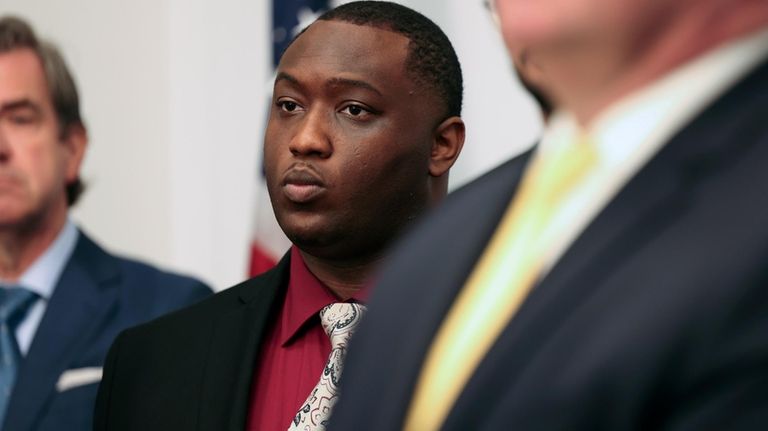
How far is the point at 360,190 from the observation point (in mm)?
1508

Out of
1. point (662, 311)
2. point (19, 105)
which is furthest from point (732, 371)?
point (19, 105)

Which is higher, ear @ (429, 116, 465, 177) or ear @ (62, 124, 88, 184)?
ear @ (429, 116, 465, 177)

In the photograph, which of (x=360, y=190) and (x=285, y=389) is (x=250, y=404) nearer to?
(x=285, y=389)

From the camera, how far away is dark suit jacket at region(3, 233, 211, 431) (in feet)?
7.22

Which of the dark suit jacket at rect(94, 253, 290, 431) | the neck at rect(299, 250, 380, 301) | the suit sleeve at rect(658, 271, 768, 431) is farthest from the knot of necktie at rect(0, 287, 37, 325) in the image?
the suit sleeve at rect(658, 271, 768, 431)

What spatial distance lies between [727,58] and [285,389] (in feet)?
3.31

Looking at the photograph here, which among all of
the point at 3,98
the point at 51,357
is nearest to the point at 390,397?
the point at 51,357

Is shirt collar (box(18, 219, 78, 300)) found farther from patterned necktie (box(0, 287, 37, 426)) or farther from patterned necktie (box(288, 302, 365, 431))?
patterned necktie (box(288, 302, 365, 431))

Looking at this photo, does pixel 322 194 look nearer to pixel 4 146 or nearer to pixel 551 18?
pixel 551 18

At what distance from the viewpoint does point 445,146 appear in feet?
5.28

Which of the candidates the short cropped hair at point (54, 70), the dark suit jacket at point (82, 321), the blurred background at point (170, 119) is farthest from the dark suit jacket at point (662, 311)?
the blurred background at point (170, 119)

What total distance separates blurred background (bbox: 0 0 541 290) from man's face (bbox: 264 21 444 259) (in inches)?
90.0

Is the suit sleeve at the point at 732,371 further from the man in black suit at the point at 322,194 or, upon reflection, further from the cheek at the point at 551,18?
the man in black suit at the point at 322,194

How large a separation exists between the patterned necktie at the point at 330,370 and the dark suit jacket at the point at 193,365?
3.5 inches
